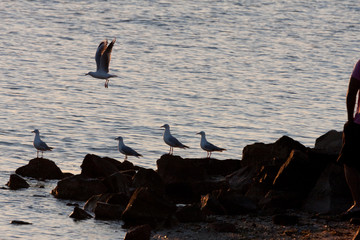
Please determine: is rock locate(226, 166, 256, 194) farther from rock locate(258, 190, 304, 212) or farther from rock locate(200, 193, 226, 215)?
rock locate(200, 193, 226, 215)

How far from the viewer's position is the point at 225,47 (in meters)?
43.9

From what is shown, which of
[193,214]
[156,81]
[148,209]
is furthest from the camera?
[156,81]

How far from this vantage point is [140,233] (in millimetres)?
12352

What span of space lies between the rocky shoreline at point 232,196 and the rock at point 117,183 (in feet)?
0.06

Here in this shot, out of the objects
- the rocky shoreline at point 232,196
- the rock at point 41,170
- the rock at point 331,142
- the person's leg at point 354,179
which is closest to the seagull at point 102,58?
the rock at point 41,170

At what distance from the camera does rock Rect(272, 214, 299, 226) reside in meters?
12.4

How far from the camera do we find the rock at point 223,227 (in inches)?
488

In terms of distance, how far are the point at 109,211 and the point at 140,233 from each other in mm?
1674

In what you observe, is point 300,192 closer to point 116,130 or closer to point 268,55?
point 116,130

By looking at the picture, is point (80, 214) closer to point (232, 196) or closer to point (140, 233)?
point (140, 233)

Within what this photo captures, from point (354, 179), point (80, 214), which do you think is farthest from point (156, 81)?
point (354, 179)

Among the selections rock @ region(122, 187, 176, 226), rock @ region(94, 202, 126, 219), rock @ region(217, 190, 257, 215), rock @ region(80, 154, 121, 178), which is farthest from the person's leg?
rock @ region(80, 154, 121, 178)

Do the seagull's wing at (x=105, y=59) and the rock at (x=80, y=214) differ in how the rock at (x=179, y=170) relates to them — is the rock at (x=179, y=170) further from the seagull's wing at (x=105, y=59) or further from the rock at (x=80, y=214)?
the seagull's wing at (x=105, y=59)

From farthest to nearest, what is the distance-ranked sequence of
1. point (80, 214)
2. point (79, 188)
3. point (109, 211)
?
point (79, 188) < point (80, 214) < point (109, 211)
